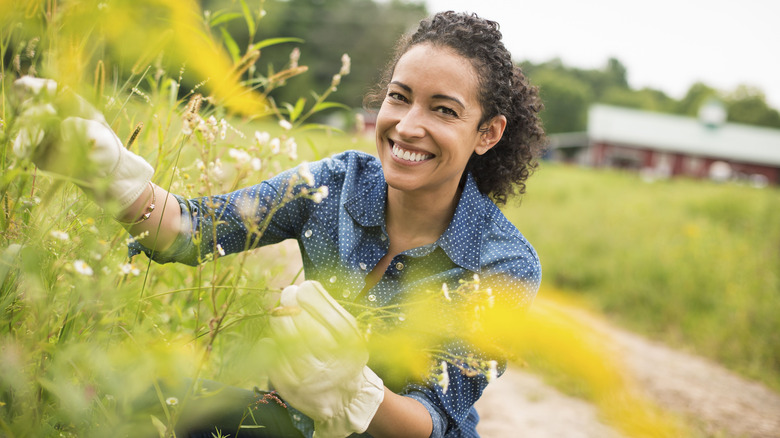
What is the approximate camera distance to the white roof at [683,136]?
98.8 ft

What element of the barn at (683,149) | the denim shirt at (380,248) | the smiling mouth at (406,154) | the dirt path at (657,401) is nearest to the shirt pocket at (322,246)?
the denim shirt at (380,248)

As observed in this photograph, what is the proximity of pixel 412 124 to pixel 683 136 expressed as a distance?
3347cm

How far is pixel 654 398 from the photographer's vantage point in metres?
3.85

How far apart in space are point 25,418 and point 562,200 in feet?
33.4

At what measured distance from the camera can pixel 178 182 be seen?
49.8 inches

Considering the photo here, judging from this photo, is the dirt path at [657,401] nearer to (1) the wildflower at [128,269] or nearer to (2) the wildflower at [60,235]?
(1) the wildflower at [128,269]

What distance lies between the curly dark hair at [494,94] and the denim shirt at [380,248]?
0.19 meters

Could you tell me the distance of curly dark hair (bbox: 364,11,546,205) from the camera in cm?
157

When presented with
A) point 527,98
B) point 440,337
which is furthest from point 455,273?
point 527,98

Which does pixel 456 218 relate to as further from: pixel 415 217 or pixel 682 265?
pixel 682 265

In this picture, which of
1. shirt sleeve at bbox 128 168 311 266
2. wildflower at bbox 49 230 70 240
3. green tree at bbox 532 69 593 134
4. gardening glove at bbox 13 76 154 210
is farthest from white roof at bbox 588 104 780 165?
wildflower at bbox 49 230 70 240

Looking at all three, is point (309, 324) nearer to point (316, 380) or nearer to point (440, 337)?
point (316, 380)

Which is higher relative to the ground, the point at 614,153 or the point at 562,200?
the point at 562,200

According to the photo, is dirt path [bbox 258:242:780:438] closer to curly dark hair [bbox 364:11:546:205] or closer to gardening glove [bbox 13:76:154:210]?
curly dark hair [bbox 364:11:546:205]
